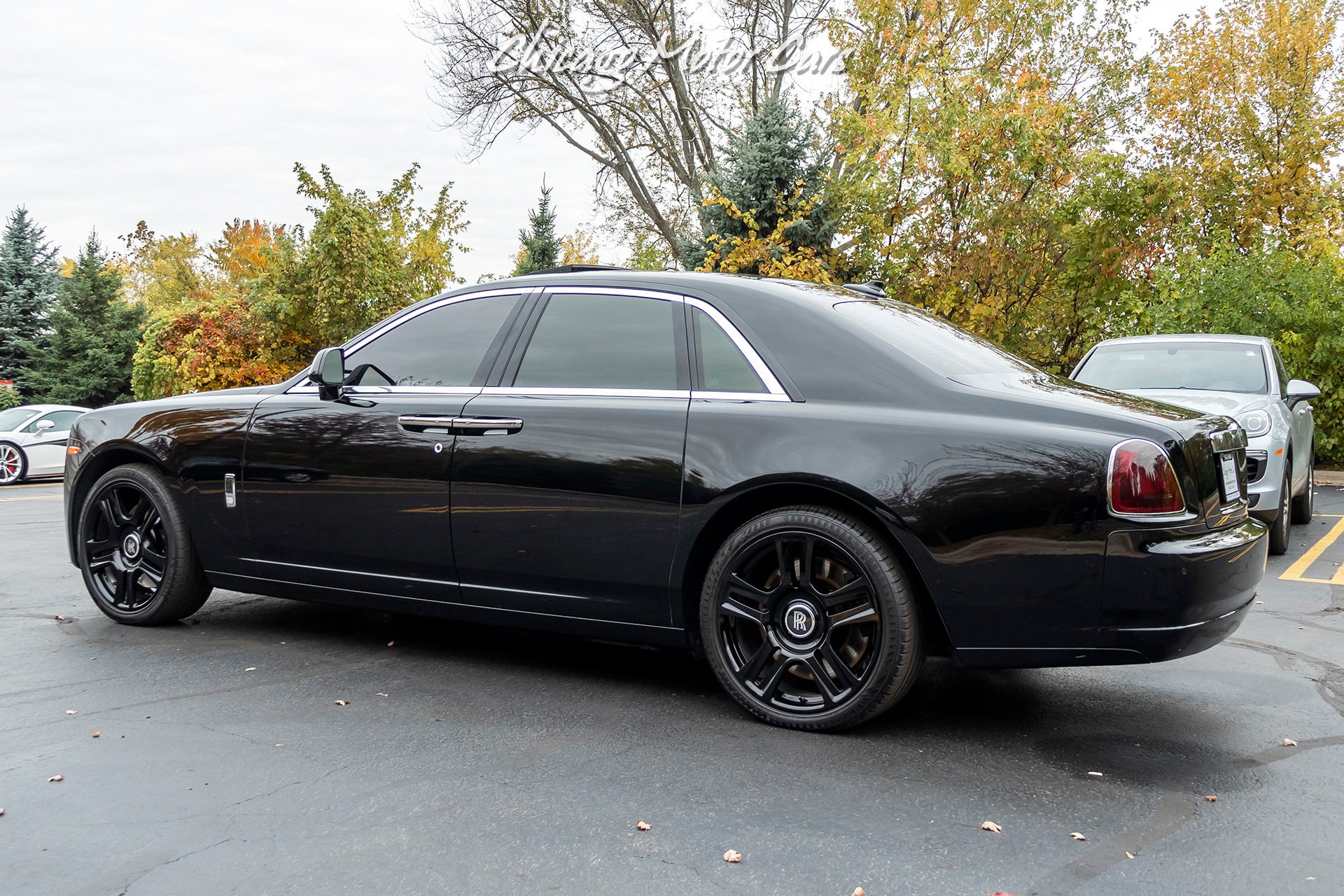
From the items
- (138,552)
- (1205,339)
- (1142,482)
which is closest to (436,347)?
(138,552)

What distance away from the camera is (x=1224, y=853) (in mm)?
2723

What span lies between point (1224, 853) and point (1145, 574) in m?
0.81

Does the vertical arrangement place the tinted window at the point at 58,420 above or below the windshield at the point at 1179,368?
below

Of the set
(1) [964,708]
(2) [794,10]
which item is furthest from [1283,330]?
(2) [794,10]

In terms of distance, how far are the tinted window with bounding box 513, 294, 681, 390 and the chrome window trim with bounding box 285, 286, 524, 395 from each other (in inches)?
9.9

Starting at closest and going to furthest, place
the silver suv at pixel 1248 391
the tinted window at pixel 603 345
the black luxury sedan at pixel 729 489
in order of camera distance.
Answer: the black luxury sedan at pixel 729 489 < the tinted window at pixel 603 345 < the silver suv at pixel 1248 391

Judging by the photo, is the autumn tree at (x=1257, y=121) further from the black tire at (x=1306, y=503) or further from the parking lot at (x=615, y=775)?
the parking lot at (x=615, y=775)

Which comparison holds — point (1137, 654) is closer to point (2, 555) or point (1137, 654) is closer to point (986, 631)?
point (986, 631)

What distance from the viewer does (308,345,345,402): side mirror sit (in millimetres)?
4531

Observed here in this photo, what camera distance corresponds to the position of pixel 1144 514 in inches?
126

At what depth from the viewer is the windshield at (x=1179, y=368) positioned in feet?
27.8

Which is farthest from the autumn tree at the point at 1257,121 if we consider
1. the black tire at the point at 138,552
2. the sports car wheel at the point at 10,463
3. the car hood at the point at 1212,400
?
the sports car wheel at the point at 10,463

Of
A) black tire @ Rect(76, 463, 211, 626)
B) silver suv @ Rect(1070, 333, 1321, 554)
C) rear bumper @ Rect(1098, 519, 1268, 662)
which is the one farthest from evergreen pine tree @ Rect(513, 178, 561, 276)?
rear bumper @ Rect(1098, 519, 1268, 662)

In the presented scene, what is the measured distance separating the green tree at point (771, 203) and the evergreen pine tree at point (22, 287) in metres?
25.5
